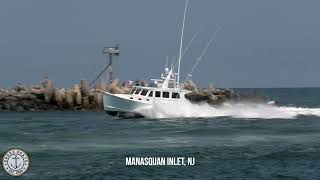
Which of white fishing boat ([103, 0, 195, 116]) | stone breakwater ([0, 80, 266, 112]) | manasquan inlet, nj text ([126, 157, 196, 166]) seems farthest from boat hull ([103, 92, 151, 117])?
manasquan inlet, nj text ([126, 157, 196, 166])

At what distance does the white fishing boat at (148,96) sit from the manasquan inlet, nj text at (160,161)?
2695cm

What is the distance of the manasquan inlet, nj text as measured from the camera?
3056cm

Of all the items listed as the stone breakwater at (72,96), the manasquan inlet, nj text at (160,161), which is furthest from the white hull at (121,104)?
the manasquan inlet, nj text at (160,161)

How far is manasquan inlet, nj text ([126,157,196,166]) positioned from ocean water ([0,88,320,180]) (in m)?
0.47

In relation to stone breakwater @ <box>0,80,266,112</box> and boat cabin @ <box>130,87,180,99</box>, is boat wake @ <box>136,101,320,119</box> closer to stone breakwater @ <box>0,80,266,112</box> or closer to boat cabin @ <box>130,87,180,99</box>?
boat cabin @ <box>130,87,180,99</box>

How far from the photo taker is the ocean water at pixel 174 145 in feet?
94.0

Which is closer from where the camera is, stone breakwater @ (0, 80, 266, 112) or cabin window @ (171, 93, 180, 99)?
cabin window @ (171, 93, 180, 99)

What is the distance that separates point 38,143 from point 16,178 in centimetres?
1308

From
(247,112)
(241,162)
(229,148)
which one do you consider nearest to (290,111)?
(247,112)

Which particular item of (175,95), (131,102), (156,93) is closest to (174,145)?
(156,93)

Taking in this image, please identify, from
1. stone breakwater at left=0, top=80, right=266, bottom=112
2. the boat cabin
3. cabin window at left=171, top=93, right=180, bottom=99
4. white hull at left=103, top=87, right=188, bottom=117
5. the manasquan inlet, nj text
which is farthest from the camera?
stone breakwater at left=0, top=80, right=266, bottom=112

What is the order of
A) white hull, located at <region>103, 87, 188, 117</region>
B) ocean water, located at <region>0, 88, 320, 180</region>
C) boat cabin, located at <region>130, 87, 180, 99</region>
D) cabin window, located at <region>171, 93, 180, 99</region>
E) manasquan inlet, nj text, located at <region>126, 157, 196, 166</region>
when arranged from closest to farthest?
ocean water, located at <region>0, 88, 320, 180</region> < manasquan inlet, nj text, located at <region>126, 157, 196, 166</region> < boat cabin, located at <region>130, 87, 180, 99</region> < white hull, located at <region>103, 87, 188, 117</region> < cabin window, located at <region>171, 93, 180, 99</region>

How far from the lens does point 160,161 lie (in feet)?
103

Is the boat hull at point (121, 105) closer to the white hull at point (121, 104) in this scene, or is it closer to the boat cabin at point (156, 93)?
the white hull at point (121, 104)
